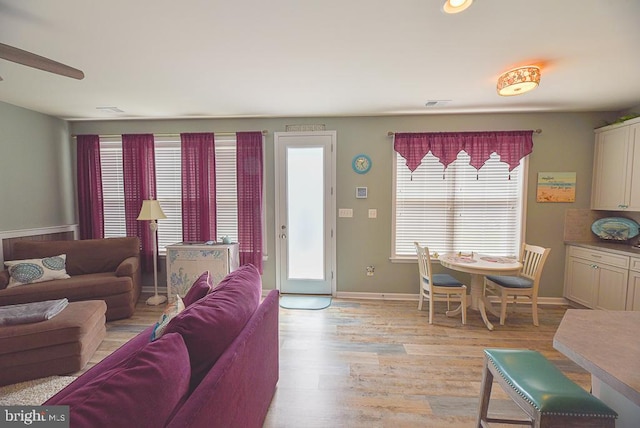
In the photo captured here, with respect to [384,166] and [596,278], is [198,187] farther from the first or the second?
[596,278]

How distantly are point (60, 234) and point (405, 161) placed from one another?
493 centimetres

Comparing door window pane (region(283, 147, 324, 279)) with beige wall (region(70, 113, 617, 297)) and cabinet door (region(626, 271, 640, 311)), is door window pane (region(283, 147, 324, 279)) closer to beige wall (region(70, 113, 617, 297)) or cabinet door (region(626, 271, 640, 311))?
beige wall (region(70, 113, 617, 297))

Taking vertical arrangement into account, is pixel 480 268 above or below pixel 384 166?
below

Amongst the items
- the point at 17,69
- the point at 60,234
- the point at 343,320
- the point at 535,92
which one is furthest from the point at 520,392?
the point at 60,234

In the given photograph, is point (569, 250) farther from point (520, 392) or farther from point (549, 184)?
point (520, 392)

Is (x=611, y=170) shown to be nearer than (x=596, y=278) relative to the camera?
No

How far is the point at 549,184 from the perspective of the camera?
11.2 ft

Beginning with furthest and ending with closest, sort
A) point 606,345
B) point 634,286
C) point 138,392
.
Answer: point 634,286, point 606,345, point 138,392

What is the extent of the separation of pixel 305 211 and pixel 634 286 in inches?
143

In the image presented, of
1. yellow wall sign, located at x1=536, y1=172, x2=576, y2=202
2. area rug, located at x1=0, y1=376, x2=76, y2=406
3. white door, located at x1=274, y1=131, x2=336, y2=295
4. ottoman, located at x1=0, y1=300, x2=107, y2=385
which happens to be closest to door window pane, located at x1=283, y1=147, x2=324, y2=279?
white door, located at x1=274, y1=131, x2=336, y2=295

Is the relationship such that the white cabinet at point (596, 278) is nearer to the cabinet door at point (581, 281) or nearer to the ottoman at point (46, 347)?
the cabinet door at point (581, 281)

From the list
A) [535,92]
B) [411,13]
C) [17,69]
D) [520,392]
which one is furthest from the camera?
[535,92]

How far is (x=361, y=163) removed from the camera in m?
3.61

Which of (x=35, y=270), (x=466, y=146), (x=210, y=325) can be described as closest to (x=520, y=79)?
(x=466, y=146)
